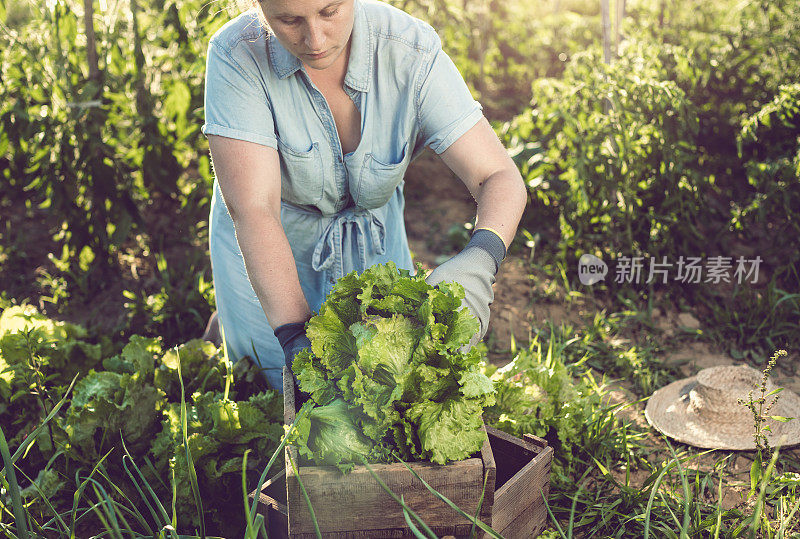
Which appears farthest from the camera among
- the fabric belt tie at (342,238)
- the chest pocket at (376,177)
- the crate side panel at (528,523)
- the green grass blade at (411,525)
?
the fabric belt tie at (342,238)

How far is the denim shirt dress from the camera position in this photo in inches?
77.2

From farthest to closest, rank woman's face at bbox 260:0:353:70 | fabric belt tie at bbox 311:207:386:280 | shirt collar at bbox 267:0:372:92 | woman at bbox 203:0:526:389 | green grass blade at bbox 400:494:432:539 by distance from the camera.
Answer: fabric belt tie at bbox 311:207:386:280
shirt collar at bbox 267:0:372:92
woman at bbox 203:0:526:389
woman's face at bbox 260:0:353:70
green grass blade at bbox 400:494:432:539

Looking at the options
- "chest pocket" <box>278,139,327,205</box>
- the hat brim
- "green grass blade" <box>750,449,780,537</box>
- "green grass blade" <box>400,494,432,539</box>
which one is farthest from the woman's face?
the hat brim

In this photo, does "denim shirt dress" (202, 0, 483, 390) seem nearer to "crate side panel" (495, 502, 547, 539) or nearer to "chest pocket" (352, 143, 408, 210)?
"chest pocket" (352, 143, 408, 210)

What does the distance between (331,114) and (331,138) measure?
0.24 ft

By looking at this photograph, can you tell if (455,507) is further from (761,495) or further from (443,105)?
(443,105)

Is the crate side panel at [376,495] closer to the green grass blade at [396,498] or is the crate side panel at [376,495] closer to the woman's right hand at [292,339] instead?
the green grass blade at [396,498]

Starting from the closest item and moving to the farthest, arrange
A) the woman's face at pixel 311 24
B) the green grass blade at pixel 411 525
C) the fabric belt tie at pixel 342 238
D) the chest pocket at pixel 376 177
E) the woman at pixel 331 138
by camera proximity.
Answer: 1. the green grass blade at pixel 411 525
2. the woman's face at pixel 311 24
3. the woman at pixel 331 138
4. the chest pocket at pixel 376 177
5. the fabric belt tie at pixel 342 238

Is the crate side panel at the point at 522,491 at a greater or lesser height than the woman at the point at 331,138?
lesser

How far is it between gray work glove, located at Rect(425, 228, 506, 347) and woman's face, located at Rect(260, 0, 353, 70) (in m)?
0.63

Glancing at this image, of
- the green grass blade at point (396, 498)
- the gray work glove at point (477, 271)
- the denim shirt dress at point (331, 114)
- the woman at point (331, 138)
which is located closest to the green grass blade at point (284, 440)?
the green grass blade at point (396, 498)

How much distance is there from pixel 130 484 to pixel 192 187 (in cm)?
182

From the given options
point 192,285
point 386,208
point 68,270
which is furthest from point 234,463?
point 68,270

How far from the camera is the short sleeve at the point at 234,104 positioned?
6.28ft
